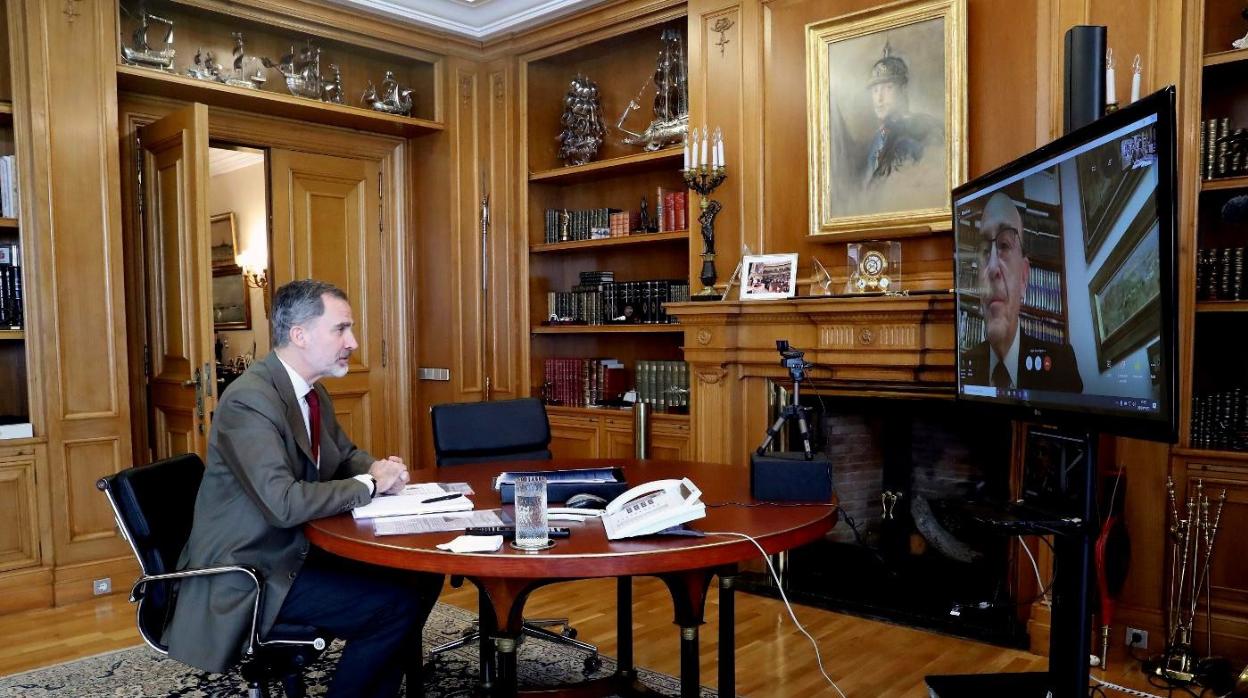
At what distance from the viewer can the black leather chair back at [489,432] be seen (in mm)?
2900

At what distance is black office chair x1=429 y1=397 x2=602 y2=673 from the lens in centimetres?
290

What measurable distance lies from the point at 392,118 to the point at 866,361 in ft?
9.93

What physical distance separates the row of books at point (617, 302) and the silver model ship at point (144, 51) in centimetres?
234

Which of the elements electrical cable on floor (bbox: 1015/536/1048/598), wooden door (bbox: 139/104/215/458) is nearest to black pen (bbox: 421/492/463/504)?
wooden door (bbox: 139/104/215/458)

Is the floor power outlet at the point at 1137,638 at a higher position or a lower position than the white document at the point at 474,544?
lower

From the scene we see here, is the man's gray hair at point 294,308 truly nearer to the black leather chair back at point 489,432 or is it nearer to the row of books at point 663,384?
the black leather chair back at point 489,432

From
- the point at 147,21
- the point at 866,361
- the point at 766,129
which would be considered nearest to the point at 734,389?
the point at 866,361

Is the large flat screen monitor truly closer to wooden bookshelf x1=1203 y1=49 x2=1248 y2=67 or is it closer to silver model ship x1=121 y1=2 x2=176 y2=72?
wooden bookshelf x1=1203 y1=49 x2=1248 y2=67

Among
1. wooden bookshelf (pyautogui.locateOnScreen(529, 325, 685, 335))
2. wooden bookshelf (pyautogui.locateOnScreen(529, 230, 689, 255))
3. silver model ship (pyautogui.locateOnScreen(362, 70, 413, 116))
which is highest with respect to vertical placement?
silver model ship (pyautogui.locateOnScreen(362, 70, 413, 116))

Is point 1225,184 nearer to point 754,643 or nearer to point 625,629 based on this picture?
point 754,643

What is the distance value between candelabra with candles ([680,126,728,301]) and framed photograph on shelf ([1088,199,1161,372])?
7.29 feet

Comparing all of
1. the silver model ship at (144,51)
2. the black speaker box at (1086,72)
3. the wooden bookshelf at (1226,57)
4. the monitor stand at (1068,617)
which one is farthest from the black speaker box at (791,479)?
the silver model ship at (144,51)

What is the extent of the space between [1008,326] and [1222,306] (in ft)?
3.88

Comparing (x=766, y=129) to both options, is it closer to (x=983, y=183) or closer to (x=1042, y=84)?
(x=1042, y=84)
